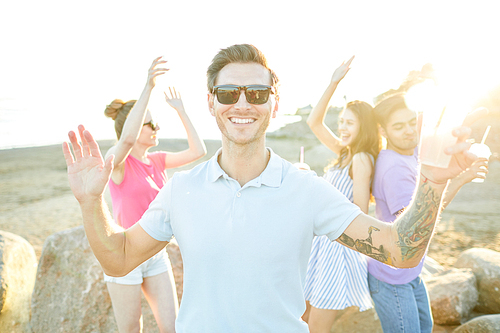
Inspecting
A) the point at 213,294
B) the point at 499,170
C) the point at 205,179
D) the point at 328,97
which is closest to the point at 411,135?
the point at 328,97

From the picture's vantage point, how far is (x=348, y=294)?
280 cm

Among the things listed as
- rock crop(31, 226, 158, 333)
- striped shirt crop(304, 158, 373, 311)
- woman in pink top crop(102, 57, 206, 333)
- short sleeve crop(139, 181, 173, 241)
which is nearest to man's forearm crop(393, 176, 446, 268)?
short sleeve crop(139, 181, 173, 241)

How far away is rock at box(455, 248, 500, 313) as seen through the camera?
160 inches

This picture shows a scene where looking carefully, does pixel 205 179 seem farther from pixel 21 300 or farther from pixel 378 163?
pixel 21 300

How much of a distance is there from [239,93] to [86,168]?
899 mm

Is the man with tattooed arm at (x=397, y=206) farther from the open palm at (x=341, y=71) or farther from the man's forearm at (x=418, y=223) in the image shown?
the man's forearm at (x=418, y=223)

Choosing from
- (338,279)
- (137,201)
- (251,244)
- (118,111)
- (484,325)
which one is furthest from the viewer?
(118,111)

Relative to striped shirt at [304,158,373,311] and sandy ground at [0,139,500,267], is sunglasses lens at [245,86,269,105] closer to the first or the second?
striped shirt at [304,158,373,311]

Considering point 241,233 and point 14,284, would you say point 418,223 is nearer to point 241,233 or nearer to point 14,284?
point 241,233

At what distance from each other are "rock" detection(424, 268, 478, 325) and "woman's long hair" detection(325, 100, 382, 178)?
2099mm

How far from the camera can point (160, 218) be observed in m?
1.85

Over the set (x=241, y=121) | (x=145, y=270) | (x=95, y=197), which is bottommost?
(x=145, y=270)

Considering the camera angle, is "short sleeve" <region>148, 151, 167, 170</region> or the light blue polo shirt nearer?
the light blue polo shirt

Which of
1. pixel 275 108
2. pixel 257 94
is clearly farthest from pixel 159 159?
pixel 257 94
